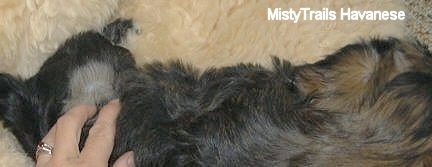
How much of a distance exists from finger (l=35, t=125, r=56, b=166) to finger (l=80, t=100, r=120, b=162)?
101 millimetres

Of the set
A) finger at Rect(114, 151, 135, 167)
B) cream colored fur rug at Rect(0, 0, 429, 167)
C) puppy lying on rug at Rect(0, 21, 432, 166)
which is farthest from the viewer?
cream colored fur rug at Rect(0, 0, 429, 167)

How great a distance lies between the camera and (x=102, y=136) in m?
1.86

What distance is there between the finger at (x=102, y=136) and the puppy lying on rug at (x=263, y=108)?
0.03 metres

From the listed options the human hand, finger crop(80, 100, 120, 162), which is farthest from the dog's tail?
finger crop(80, 100, 120, 162)

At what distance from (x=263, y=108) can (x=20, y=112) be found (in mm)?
689

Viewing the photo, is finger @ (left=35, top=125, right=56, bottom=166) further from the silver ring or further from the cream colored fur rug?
the cream colored fur rug

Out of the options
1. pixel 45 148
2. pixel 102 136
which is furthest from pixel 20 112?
pixel 102 136

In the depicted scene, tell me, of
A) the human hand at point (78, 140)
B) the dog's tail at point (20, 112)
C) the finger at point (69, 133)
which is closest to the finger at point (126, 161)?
the human hand at point (78, 140)

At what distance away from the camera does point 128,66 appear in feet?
6.77

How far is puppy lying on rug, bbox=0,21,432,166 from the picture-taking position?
163 centimetres

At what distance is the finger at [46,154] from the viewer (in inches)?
75.2

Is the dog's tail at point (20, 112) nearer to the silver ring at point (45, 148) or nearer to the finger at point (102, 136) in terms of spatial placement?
the silver ring at point (45, 148)

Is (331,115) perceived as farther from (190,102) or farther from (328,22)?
(328,22)

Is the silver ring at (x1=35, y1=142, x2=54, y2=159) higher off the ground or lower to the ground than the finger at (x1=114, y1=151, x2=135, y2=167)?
lower
